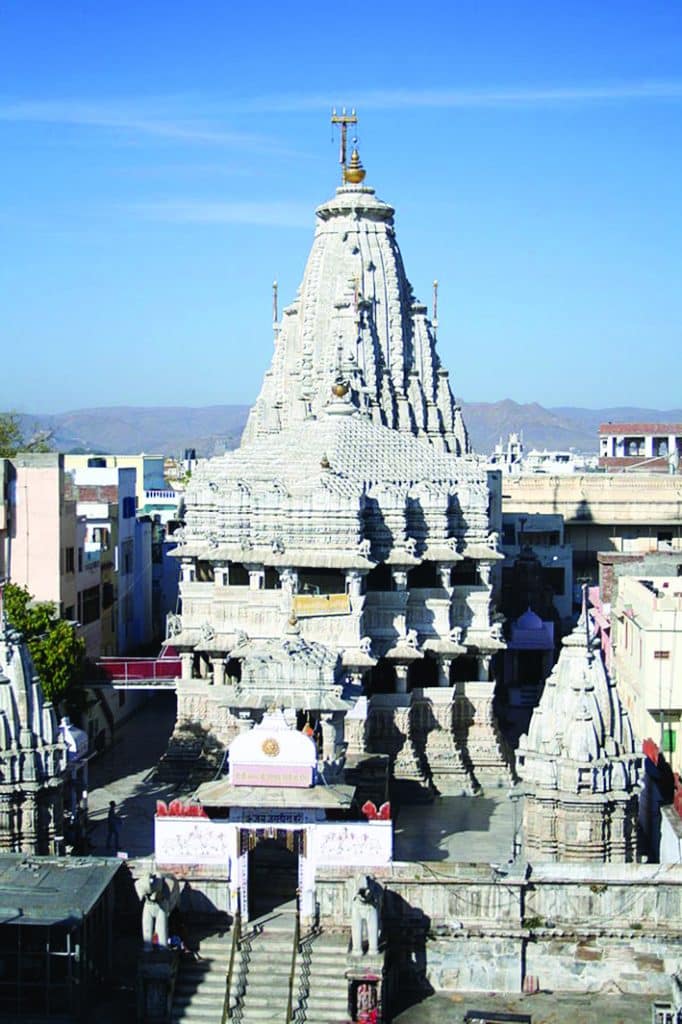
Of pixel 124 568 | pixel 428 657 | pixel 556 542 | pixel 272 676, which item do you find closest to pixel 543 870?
pixel 272 676

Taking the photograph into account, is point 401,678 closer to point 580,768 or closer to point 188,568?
point 188,568

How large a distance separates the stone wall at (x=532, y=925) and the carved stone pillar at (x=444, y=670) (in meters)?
10.8

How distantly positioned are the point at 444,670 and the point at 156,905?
13.2 meters

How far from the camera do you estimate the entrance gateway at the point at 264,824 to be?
27.9m

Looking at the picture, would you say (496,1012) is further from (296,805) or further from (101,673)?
(101,673)

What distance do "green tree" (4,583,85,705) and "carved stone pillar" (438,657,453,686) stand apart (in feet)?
26.7

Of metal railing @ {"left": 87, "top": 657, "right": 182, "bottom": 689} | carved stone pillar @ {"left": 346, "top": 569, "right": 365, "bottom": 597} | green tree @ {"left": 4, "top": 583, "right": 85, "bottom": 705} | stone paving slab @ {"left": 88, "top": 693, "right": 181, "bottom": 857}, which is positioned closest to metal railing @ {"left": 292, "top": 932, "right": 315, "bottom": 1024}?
stone paving slab @ {"left": 88, "top": 693, "right": 181, "bottom": 857}

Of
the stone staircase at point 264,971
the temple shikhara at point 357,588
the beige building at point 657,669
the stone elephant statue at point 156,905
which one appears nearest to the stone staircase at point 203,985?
the stone staircase at point 264,971

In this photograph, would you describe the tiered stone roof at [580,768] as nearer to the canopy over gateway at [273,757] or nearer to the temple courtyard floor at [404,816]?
the temple courtyard floor at [404,816]

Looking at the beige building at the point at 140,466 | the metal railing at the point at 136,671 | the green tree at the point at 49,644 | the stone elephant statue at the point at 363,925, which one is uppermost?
the beige building at the point at 140,466

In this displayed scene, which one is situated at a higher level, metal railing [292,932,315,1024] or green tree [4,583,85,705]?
green tree [4,583,85,705]

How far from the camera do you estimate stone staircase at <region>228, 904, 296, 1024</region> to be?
26.0m

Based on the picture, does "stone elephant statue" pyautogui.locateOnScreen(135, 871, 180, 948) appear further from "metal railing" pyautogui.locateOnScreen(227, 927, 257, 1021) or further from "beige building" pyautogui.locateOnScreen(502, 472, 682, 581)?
"beige building" pyautogui.locateOnScreen(502, 472, 682, 581)

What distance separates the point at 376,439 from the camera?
4056cm
